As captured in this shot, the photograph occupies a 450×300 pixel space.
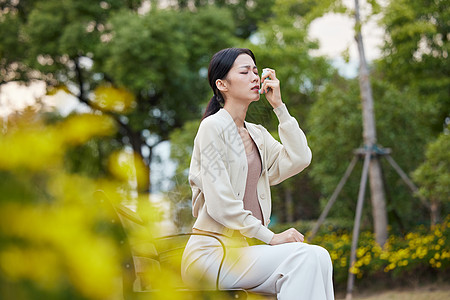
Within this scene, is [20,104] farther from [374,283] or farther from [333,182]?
[333,182]

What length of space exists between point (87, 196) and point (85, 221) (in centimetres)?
4

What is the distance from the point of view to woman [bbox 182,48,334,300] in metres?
2.13

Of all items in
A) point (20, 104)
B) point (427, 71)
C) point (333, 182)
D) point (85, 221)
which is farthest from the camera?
point (427, 71)

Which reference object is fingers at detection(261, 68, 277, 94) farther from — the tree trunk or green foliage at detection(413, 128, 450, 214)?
the tree trunk

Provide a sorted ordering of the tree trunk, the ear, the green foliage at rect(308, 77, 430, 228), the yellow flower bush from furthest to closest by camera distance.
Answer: the green foliage at rect(308, 77, 430, 228)
the tree trunk
the yellow flower bush
the ear

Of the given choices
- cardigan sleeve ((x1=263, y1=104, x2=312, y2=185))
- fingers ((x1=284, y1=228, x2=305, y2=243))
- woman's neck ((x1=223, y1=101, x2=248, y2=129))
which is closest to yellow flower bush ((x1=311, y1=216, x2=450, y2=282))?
cardigan sleeve ((x1=263, y1=104, x2=312, y2=185))

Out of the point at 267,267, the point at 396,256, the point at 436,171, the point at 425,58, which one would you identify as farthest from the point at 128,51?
the point at 267,267

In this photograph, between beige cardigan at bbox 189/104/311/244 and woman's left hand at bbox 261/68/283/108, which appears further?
woman's left hand at bbox 261/68/283/108

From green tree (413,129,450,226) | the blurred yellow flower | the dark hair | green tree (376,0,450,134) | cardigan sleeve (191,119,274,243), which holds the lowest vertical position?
green tree (413,129,450,226)

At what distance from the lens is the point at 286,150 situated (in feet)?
8.46

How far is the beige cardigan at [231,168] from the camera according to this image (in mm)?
2266

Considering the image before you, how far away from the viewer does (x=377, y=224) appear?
28.3ft

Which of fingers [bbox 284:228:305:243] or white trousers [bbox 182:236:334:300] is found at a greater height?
fingers [bbox 284:228:305:243]

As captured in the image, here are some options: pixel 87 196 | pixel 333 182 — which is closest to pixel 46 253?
pixel 87 196
